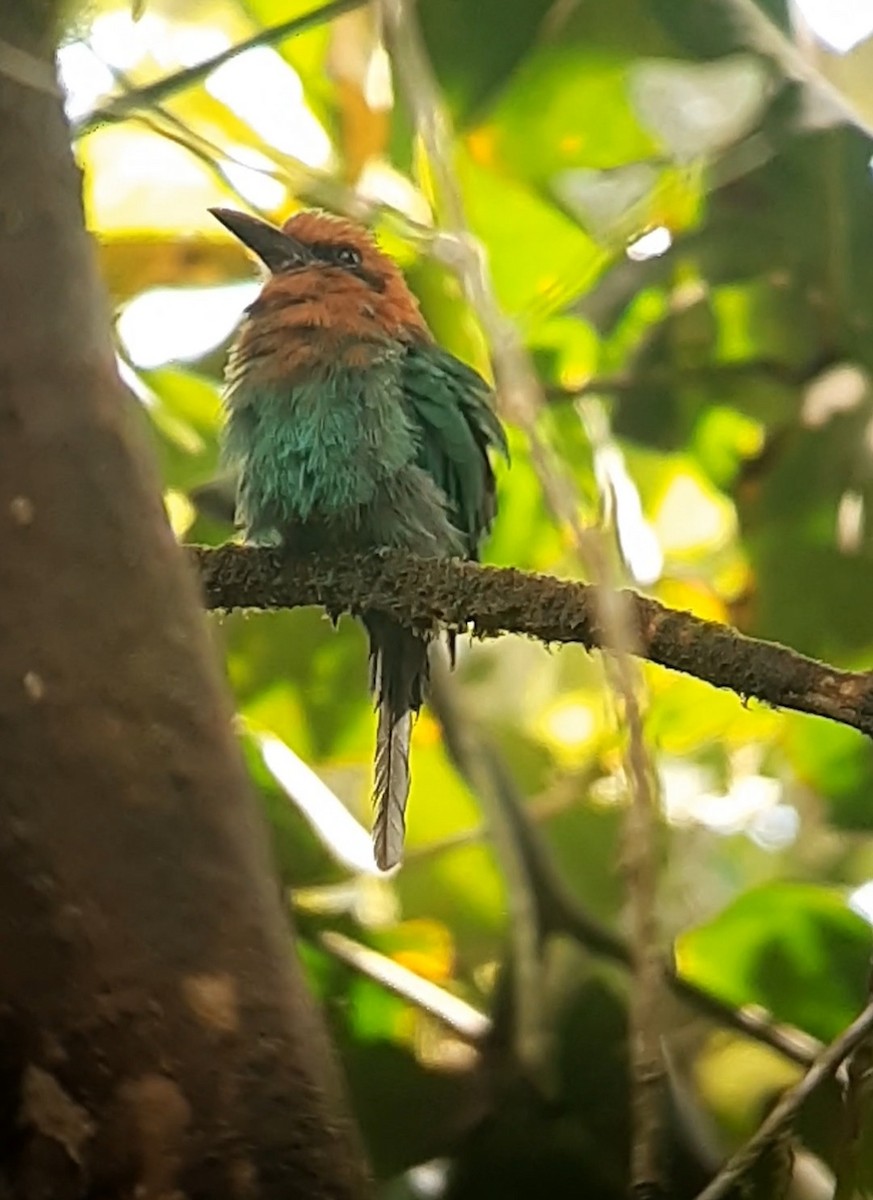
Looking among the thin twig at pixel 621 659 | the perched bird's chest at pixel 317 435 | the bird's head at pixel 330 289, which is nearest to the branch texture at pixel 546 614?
the thin twig at pixel 621 659

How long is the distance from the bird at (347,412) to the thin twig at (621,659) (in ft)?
1.02

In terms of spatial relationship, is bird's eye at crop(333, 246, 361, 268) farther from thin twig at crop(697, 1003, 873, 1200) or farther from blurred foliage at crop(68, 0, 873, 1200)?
thin twig at crop(697, 1003, 873, 1200)

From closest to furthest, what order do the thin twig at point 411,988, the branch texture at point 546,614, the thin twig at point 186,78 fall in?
1. the branch texture at point 546,614
2. the thin twig at point 186,78
3. the thin twig at point 411,988

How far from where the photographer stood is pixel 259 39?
0.96 meters

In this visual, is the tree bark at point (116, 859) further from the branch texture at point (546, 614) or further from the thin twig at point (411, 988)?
the thin twig at point (411, 988)

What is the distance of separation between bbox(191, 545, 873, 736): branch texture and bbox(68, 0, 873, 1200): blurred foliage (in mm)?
121

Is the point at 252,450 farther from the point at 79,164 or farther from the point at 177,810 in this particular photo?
the point at 177,810

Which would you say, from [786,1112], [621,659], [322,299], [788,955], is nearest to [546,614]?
[621,659]

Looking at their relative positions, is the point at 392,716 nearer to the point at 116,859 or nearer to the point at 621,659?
the point at 621,659

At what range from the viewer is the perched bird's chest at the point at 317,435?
112 centimetres

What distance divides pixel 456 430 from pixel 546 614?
38cm

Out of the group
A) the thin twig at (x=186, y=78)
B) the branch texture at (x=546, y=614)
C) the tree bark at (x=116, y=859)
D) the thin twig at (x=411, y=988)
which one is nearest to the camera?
the tree bark at (x=116, y=859)

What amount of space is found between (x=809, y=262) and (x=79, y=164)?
2.32 feet

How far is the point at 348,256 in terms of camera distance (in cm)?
119
